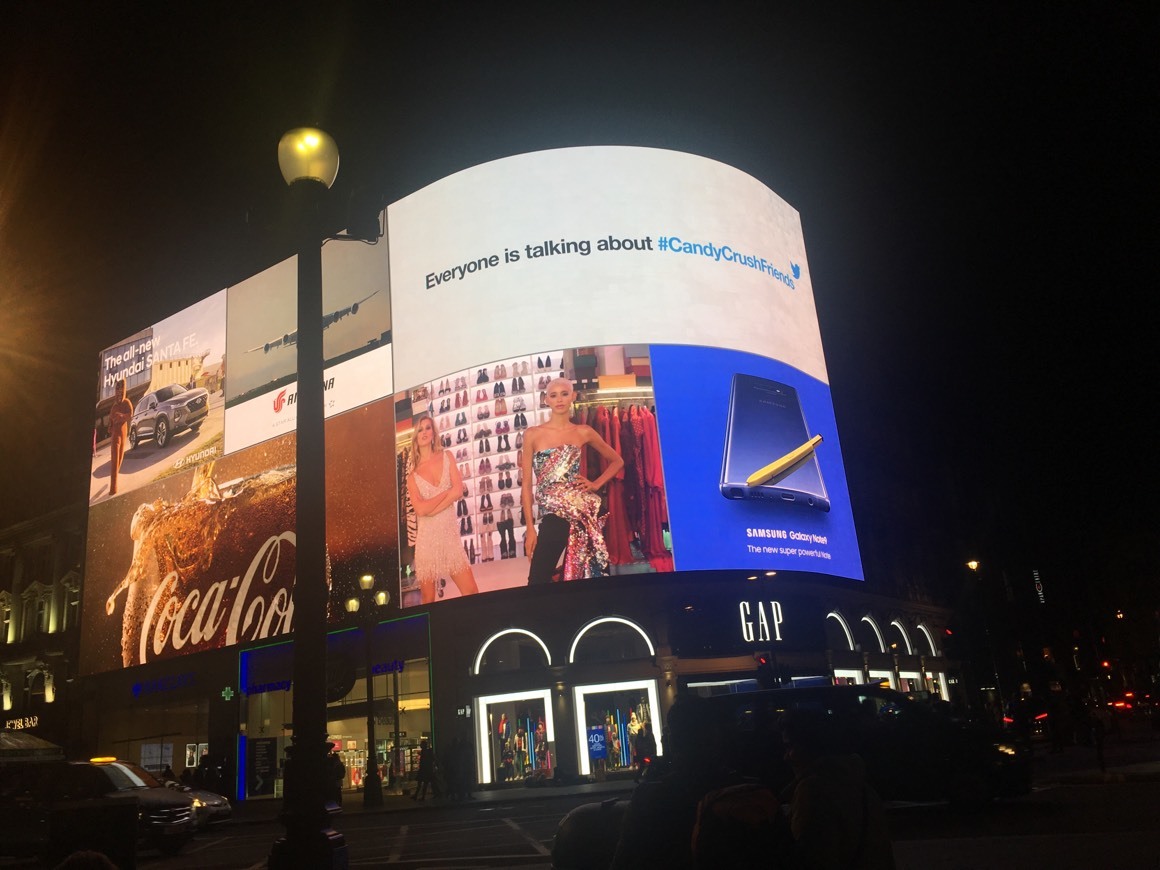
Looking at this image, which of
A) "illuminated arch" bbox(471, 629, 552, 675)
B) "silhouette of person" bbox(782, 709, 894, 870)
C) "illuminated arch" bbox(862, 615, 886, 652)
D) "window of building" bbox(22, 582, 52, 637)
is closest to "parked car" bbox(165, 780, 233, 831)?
"illuminated arch" bbox(471, 629, 552, 675)

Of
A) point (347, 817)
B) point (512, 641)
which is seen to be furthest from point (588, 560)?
point (347, 817)

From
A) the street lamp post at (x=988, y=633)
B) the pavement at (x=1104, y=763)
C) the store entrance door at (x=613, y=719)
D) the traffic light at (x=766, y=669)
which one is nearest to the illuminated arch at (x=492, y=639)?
the store entrance door at (x=613, y=719)

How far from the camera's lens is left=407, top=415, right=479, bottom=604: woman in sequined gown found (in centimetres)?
2917

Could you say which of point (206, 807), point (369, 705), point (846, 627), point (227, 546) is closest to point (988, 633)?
point (846, 627)

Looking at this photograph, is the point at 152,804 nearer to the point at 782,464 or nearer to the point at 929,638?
the point at 782,464

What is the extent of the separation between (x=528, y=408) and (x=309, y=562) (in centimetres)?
2367

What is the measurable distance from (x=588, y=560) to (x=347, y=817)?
10.5 meters

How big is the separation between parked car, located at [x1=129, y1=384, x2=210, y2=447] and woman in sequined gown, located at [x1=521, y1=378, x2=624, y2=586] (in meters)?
19.0

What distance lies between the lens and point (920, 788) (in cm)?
1154

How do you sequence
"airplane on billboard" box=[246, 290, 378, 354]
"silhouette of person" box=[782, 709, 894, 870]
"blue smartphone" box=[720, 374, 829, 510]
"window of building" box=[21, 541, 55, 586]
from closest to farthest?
"silhouette of person" box=[782, 709, 894, 870], "blue smartphone" box=[720, 374, 829, 510], "airplane on billboard" box=[246, 290, 378, 354], "window of building" box=[21, 541, 55, 586]

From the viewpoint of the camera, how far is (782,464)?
1251 inches

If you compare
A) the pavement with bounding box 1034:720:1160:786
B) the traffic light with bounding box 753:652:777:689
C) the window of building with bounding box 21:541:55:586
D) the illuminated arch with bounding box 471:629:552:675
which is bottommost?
the pavement with bounding box 1034:720:1160:786

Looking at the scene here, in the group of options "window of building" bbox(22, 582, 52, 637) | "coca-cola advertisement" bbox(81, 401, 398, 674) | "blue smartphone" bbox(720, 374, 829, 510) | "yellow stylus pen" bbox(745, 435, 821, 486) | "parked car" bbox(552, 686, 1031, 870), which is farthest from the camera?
"window of building" bbox(22, 582, 52, 637)

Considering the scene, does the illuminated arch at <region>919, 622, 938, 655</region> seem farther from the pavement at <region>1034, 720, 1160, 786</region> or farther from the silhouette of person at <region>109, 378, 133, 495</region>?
the silhouette of person at <region>109, 378, 133, 495</region>
